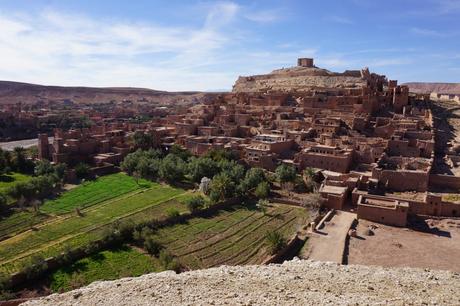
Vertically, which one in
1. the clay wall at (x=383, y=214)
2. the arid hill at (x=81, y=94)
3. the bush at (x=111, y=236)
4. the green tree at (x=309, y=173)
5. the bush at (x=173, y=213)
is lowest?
the bush at (x=111, y=236)

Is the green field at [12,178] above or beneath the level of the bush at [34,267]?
above

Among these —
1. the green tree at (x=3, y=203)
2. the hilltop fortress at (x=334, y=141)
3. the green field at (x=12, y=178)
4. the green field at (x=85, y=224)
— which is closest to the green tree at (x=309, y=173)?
the hilltop fortress at (x=334, y=141)

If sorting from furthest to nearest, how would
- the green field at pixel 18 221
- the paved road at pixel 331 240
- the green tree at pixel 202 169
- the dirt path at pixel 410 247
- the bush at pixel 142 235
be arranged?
the green tree at pixel 202 169 → the green field at pixel 18 221 → the bush at pixel 142 235 → the paved road at pixel 331 240 → the dirt path at pixel 410 247

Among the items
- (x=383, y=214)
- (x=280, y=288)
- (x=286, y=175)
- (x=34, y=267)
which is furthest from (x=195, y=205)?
(x=280, y=288)

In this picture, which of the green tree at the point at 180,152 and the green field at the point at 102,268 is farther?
the green tree at the point at 180,152

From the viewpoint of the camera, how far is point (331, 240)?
1977 centimetres

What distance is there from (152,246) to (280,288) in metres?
9.91

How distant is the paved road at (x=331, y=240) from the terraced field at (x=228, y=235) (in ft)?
5.18

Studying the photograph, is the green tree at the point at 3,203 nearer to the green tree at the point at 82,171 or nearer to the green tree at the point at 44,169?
the green tree at the point at 44,169

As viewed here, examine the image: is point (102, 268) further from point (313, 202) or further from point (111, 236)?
point (313, 202)

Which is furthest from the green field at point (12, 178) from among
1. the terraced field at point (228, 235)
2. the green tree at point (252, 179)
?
the green tree at point (252, 179)

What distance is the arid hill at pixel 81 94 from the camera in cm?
11488

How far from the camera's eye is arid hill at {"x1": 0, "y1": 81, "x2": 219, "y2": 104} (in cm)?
11488

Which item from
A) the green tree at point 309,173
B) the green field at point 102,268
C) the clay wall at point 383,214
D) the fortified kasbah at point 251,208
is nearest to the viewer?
the fortified kasbah at point 251,208
